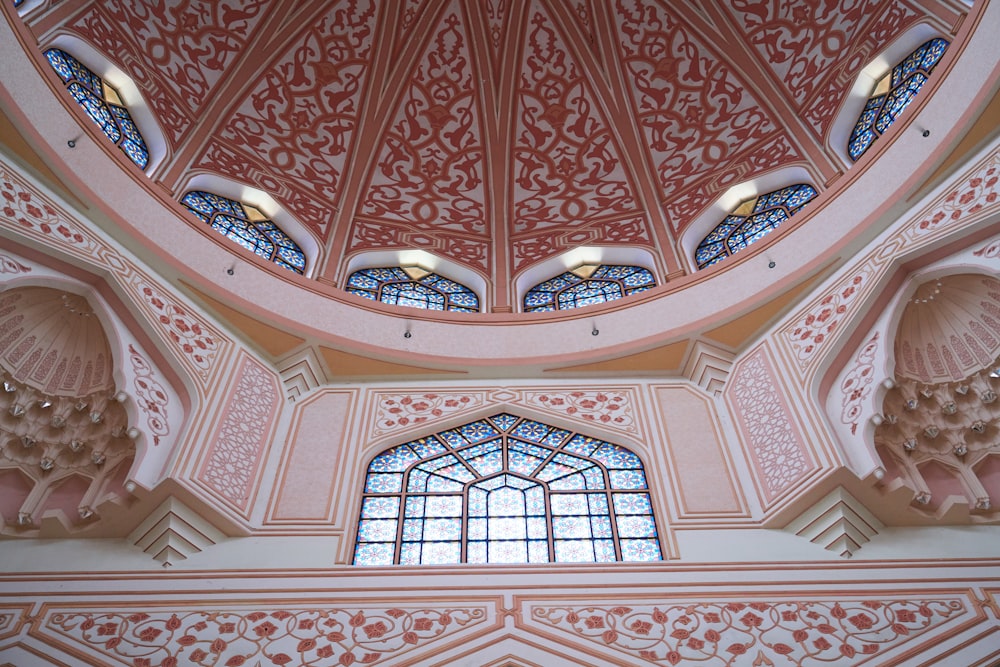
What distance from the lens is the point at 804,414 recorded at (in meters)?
7.11

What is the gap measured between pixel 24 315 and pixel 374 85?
5.43m

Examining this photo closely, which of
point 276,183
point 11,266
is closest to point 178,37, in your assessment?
point 276,183

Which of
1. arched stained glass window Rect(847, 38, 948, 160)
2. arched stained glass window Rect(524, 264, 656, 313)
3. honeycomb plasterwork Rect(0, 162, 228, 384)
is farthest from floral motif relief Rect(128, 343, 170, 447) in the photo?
arched stained glass window Rect(847, 38, 948, 160)

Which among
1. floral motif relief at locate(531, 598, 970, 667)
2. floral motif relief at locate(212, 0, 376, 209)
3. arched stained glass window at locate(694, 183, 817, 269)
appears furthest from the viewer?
floral motif relief at locate(212, 0, 376, 209)

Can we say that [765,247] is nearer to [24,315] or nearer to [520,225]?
[520,225]

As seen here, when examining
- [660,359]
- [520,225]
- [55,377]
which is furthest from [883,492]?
[55,377]

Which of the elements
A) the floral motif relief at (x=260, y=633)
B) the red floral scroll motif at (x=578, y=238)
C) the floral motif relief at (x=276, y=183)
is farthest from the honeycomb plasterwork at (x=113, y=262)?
the red floral scroll motif at (x=578, y=238)

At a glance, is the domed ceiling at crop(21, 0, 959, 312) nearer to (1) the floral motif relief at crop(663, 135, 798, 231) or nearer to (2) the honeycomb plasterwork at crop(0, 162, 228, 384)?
(1) the floral motif relief at crop(663, 135, 798, 231)

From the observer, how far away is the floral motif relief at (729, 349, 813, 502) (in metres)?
6.85

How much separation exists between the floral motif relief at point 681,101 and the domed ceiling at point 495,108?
0.7 inches

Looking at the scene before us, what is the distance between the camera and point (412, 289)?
10.2 meters

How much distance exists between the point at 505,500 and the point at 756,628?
7.85 ft

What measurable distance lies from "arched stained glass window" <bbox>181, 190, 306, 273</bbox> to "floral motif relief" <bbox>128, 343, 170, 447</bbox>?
219 cm

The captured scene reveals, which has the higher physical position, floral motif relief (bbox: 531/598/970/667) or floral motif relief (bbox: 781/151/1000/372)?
floral motif relief (bbox: 781/151/1000/372)
